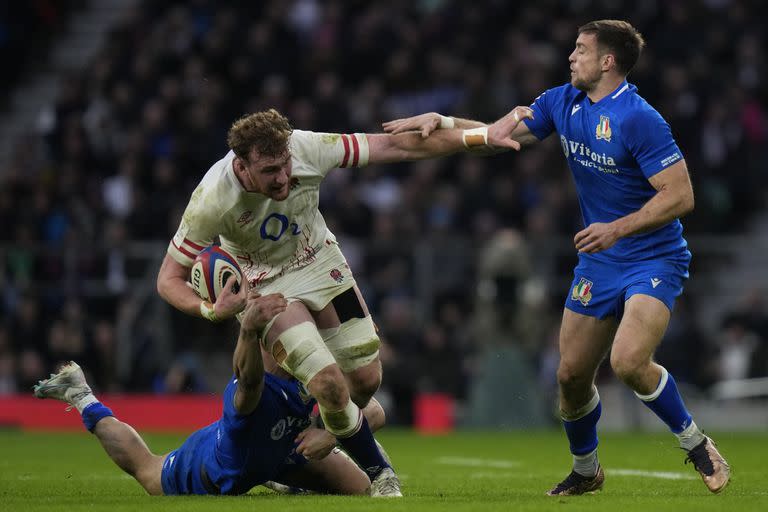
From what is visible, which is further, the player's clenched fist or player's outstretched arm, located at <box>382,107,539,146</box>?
player's outstretched arm, located at <box>382,107,539,146</box>

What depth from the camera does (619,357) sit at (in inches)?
315

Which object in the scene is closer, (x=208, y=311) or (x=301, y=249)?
(x=208, y=311)

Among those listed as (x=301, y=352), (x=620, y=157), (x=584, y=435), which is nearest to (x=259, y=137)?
(x=301, y=352)

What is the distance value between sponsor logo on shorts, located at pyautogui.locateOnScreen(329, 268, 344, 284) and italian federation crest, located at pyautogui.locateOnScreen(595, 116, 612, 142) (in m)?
1.86

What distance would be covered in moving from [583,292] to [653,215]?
0.77 m

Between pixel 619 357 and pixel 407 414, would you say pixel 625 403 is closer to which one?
pixel 407 414

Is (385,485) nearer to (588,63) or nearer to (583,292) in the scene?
(583,292)

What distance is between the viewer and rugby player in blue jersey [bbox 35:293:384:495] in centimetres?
797

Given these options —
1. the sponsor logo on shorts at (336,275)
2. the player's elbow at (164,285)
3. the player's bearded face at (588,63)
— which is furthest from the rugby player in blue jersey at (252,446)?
the player's bearded face at (588,63)

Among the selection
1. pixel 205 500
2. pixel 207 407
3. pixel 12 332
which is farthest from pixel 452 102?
pixel 205 500

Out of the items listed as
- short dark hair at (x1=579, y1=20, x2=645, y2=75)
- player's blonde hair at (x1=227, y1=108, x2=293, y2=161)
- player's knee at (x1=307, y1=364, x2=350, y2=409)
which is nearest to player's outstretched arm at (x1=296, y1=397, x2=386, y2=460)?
player's knee at (x1=307, y1=364, x2=350, y2=409)

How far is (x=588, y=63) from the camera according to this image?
333 inches

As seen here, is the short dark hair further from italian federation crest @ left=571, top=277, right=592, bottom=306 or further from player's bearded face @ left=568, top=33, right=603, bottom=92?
italian federation crest @ left=571, top=277, right=592, bottom=306

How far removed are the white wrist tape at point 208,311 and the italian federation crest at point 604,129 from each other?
96.8 inches
